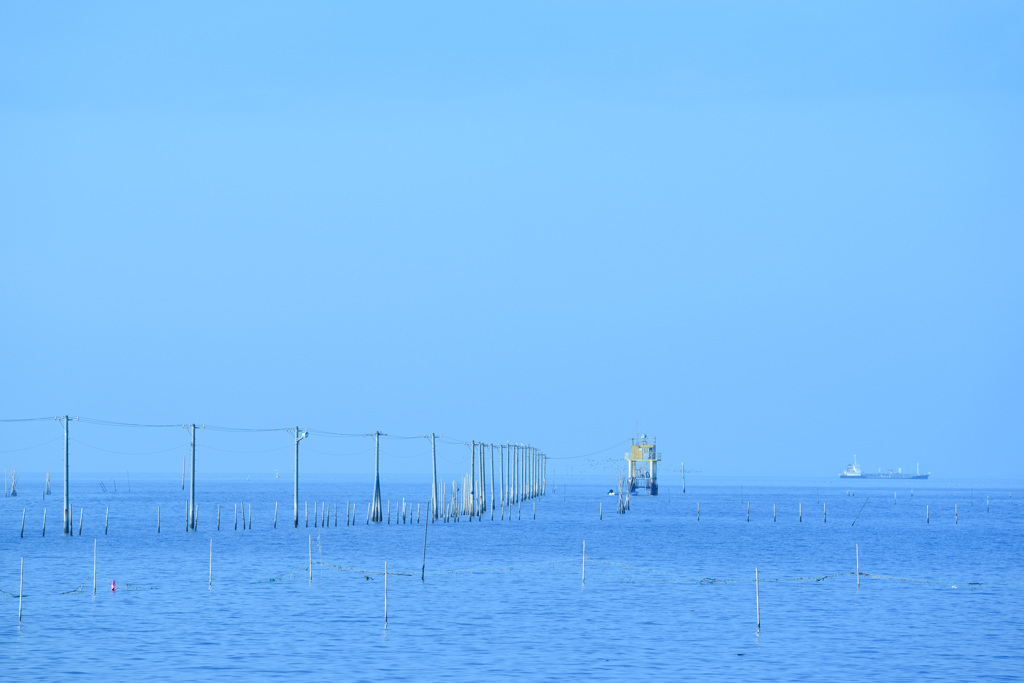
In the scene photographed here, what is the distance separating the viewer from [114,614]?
1897 inches

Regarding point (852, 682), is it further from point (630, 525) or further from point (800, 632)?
point (630, 525)

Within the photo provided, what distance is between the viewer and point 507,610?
5094 centimetres

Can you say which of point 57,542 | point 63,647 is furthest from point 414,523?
point 63,647

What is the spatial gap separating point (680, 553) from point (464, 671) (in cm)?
4834

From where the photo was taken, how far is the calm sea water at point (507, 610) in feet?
125

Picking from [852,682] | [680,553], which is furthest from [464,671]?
[680,553]

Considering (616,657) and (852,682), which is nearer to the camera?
(852,682)

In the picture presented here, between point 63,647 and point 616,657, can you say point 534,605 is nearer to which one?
point 616,657

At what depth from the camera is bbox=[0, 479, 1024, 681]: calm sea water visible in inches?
1505

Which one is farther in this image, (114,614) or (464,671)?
(114,614)

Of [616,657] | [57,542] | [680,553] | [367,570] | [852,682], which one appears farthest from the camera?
[57,542]

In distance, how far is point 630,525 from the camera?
12281 centimetres

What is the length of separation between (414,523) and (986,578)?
62.5m

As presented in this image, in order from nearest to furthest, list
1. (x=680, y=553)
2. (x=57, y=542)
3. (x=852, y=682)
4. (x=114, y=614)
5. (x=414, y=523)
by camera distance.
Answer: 1. (x=852, y=682)
2. (x=114, y=614)
3. (x=680, y=553)
4. (x=57, y=542)
5. (x=414, y=523)
